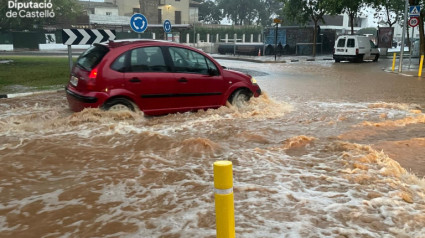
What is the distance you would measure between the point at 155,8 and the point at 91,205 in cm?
6495

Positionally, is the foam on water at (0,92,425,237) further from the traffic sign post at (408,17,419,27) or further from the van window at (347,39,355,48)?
the van window at (347,39,355,48)

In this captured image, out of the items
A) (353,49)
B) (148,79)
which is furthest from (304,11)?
(148,79)

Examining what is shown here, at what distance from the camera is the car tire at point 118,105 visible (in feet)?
21.8

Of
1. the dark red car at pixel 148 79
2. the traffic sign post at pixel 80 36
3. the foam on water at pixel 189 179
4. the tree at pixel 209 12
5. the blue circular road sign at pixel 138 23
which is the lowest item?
the foam on water at pixel 189 179

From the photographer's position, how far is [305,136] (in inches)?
242

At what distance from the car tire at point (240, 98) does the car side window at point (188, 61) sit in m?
0.83

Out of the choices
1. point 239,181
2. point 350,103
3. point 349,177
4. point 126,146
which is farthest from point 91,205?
point 350,103

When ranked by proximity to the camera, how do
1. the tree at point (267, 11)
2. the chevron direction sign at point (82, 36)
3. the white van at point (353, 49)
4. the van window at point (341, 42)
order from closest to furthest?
the chevron direction sign at point (82, 36)
the white van at point (353, 49)
the van window at point (341, 42)
the tree at point (267, 11)

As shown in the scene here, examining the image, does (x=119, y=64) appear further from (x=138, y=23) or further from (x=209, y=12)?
(x=209, y=12)

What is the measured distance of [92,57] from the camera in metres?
6.87

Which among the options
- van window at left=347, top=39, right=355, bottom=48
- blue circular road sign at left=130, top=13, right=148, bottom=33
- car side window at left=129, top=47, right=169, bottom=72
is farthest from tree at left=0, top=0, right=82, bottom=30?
car side window at left=129, top=47, right=169, bottom=72

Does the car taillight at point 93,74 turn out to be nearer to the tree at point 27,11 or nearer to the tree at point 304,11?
the tree at point 27,11

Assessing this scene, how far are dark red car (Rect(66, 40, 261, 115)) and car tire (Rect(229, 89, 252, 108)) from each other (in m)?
0.15

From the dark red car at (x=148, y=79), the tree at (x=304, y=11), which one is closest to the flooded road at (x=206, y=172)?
the dark red car at (x=148, y=79)
